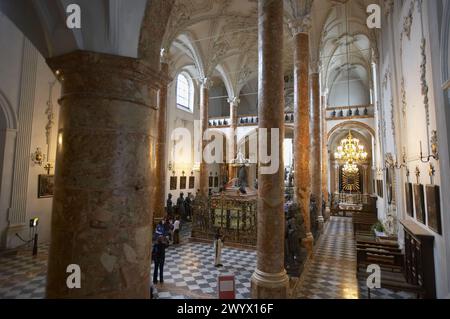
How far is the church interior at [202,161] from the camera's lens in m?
2.09

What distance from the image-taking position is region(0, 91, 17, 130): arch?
28.6 ft

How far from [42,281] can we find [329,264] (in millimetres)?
7416

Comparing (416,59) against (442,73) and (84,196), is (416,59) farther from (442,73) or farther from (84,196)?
(84,196)

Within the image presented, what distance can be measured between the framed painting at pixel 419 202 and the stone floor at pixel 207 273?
5.68ft

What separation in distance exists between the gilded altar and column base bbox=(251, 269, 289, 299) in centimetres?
478

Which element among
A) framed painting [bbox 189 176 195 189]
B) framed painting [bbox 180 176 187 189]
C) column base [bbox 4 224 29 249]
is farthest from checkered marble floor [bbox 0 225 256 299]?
framed painting [bbox 189 176 195 189]

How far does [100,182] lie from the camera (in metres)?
2.06

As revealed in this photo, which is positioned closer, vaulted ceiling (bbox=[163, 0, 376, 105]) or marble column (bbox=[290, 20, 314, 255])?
marble column (bbox=[290, 20, 314, 255])

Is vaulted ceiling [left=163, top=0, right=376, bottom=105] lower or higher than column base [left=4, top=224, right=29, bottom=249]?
higher

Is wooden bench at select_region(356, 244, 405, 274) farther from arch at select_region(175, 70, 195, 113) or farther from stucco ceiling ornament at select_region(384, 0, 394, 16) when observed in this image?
arch at select_region(175, 70, 195, 113)

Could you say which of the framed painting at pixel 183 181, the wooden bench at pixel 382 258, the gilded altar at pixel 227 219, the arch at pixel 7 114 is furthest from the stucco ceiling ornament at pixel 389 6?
the framed painting at pixel 183 181
